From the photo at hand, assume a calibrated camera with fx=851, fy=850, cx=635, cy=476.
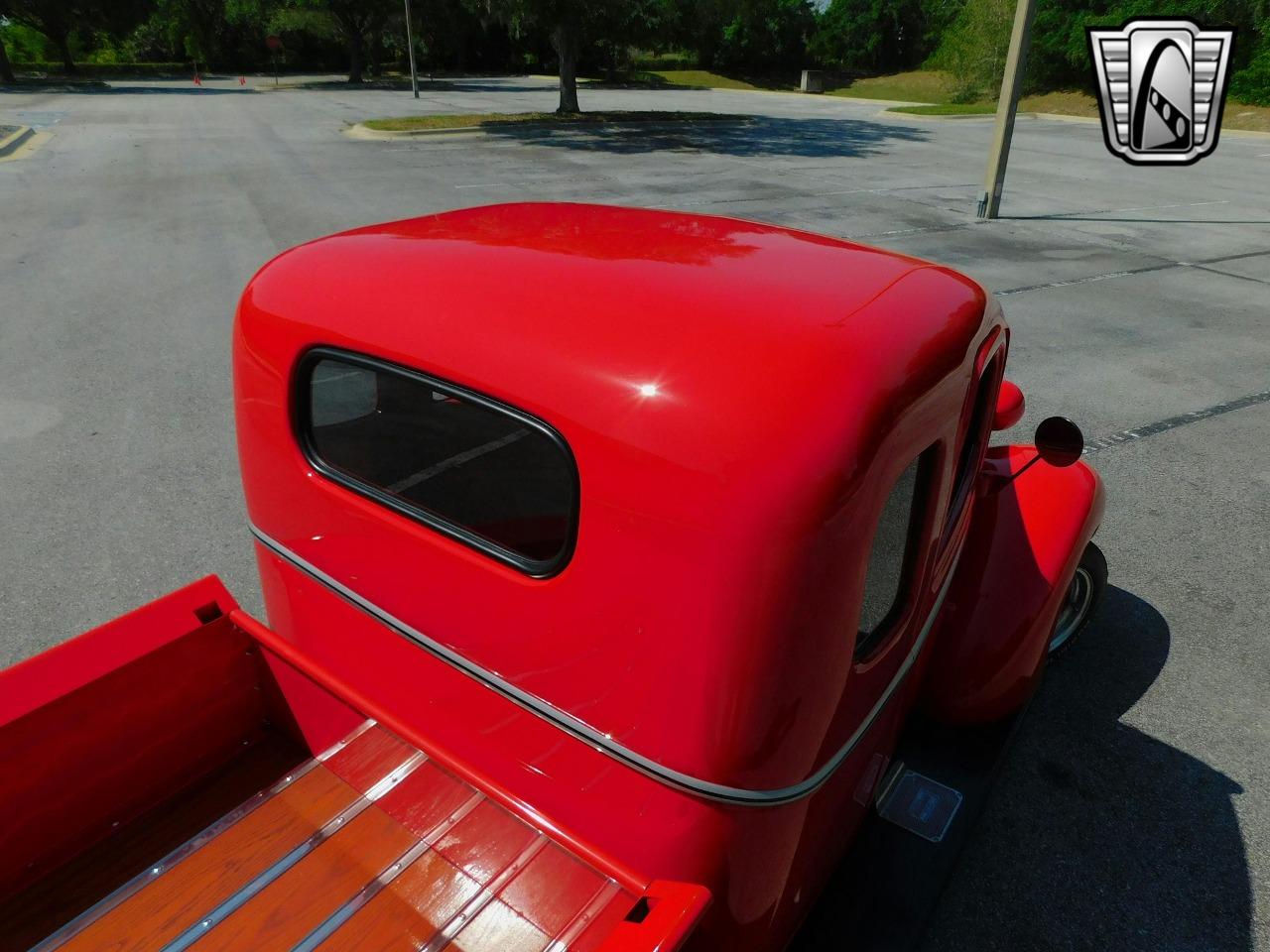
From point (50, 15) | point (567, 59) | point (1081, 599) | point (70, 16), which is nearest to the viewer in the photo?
point (1081, 599)

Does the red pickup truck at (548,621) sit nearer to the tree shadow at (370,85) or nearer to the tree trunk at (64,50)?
the tree shadow at (370,85)

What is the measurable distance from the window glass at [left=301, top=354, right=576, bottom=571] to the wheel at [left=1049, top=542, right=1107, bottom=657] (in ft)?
8.00

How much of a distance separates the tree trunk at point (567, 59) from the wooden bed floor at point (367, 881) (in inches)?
910

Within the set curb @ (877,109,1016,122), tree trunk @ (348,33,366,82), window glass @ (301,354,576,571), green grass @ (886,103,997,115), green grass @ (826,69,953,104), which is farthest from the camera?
tree trunk @ (348,33,366,82)

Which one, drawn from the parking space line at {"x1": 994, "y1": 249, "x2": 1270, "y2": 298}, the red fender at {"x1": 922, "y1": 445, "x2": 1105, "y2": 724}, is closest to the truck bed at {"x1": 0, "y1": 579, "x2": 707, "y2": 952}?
the red fender at {"x1": 922, "y1": 445, "x2": 1105, "y2": 724}

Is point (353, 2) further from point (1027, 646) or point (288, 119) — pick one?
point (1027, 646)

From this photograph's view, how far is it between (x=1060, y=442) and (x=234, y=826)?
2569 millimetres

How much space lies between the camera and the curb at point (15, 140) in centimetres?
1778

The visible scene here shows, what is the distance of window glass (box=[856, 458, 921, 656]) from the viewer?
172 centimetres

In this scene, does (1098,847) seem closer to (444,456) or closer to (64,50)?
(444,456)

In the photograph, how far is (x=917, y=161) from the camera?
18.2m

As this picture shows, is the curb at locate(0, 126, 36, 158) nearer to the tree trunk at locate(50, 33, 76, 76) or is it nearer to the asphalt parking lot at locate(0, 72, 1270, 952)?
the asphalt parking lot at locate(0, 72, 1270, 952)

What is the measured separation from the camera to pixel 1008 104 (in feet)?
37.5

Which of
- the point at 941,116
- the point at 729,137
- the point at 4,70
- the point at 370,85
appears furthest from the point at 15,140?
the point at 4,70
